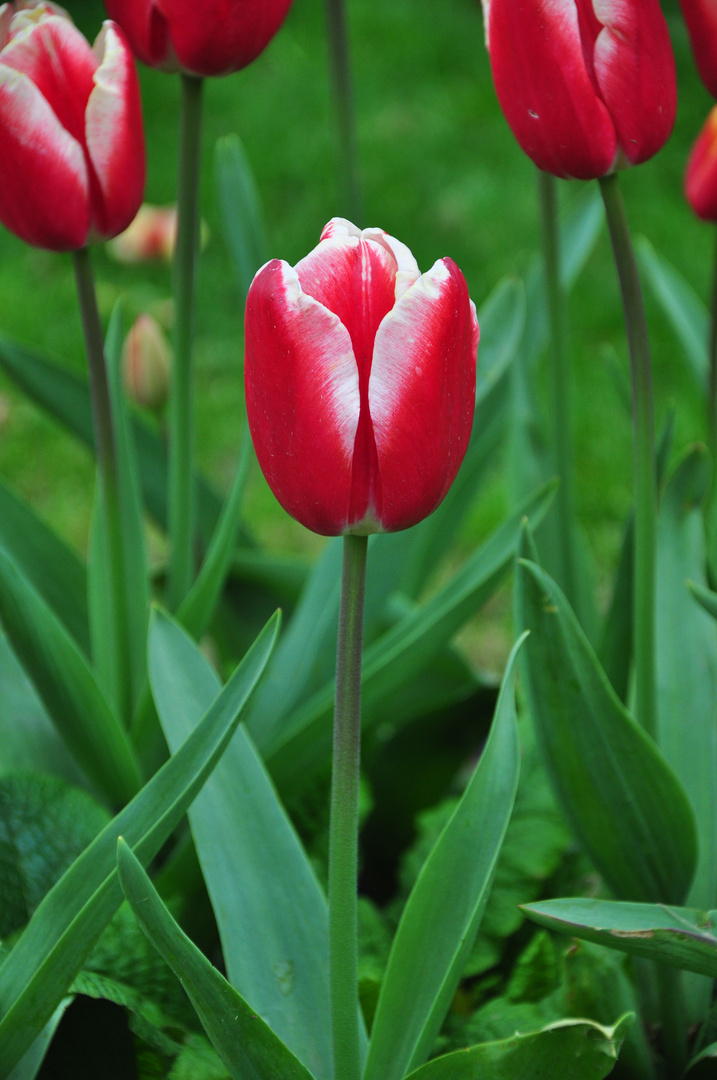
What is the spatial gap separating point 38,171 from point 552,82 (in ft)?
1.04

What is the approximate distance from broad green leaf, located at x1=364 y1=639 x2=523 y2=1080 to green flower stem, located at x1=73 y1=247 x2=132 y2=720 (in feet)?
1.23

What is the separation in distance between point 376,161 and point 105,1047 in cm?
278

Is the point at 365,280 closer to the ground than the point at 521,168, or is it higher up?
higher up

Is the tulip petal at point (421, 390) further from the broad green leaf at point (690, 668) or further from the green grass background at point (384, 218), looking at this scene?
the green grass background at point (384, 218)

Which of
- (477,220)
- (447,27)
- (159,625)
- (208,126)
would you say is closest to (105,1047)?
(159,625)

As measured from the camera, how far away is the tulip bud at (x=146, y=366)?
1203 millimetres

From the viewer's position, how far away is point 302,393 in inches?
18.7

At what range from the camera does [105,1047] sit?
69 centimetres

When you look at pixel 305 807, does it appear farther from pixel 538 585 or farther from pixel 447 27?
pixel 447 27

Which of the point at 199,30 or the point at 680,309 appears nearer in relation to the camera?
the point at 199,30

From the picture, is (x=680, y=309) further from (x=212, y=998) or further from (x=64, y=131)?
(x=212, y=998)

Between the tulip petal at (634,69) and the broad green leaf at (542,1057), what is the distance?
1.55 feet

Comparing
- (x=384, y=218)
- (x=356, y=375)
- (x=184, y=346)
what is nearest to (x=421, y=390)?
(x=356, y=375)

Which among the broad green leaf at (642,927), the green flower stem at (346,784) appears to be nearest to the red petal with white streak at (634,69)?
the green flower stem at (346,784)
